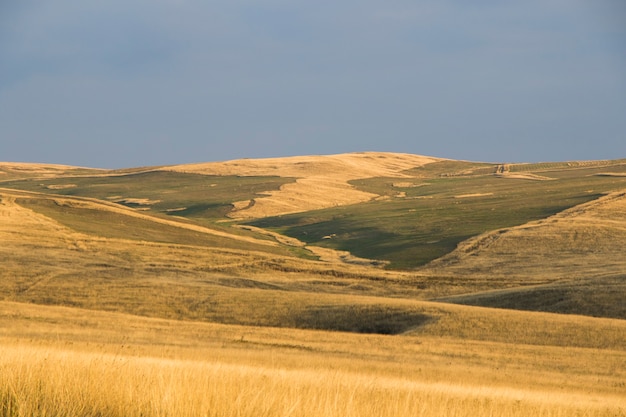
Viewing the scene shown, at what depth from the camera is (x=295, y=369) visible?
2106cm

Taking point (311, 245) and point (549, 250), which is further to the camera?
point (311, 245)

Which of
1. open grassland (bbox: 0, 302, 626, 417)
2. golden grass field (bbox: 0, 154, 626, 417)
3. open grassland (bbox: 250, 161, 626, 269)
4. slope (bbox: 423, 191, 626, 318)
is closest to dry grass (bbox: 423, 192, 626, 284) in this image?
slope (bbox: 423, 191, 626, 318)

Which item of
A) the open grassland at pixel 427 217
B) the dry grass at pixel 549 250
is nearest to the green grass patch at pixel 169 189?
the open grassland at pixel 427 217

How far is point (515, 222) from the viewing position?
100812 mm

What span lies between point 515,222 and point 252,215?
43.2m

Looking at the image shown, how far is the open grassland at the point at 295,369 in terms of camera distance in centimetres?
782

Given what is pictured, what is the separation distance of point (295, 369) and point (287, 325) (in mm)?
20149

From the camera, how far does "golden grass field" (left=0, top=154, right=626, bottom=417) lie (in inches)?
341

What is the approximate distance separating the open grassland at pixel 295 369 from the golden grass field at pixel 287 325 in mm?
49

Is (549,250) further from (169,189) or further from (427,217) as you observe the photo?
(169,189)

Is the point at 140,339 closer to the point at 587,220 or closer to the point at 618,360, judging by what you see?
the point at 618,360

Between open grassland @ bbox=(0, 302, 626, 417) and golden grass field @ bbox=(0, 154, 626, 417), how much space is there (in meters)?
0.05

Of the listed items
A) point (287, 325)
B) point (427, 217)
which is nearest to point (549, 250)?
point (427, 217)

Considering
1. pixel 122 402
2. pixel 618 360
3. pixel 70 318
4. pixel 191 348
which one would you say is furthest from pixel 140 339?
pixel 122 402
